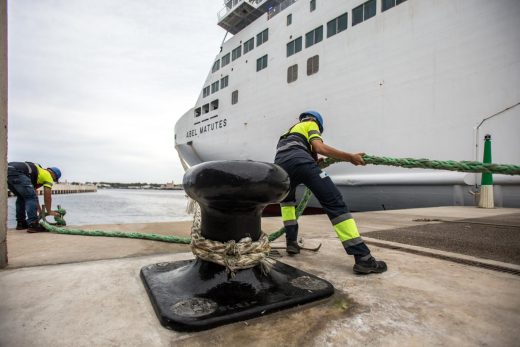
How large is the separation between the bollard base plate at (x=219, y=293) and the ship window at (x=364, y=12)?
9338 mm

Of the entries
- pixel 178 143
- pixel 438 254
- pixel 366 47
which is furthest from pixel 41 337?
pixel 178 143

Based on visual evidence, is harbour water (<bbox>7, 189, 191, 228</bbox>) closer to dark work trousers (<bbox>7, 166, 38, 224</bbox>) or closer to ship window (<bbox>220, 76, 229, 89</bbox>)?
dark work trousers (<bbox>7, 166, 38, 224</bbox>)

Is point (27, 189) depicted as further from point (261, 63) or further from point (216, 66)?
point (216, 66)

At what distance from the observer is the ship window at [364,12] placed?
27.5ft

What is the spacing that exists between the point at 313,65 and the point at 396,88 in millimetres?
3259

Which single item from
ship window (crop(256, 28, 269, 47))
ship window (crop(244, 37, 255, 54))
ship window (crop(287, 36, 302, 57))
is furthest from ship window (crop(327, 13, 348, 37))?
ship window (crop(244, 37, 255, 54))

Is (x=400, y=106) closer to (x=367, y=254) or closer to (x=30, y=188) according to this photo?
(x=367, y=254)

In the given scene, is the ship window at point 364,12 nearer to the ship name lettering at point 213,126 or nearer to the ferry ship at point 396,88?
the ferry ship at point 396,88

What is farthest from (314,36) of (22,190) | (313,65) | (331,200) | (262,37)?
(331,200)

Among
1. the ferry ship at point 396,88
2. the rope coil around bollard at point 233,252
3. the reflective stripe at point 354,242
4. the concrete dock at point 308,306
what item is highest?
the ferry ship at point 396,88

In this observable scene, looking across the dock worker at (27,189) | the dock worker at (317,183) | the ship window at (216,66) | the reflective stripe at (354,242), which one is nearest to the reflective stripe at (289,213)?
the dock worker at (317,183)

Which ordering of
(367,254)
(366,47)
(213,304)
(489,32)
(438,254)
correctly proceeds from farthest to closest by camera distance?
(366,47)
(489,32)
(438,254)
(367,254)
(213,304)

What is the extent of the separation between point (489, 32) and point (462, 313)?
25.6 ft

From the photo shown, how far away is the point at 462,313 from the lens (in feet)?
3.48
